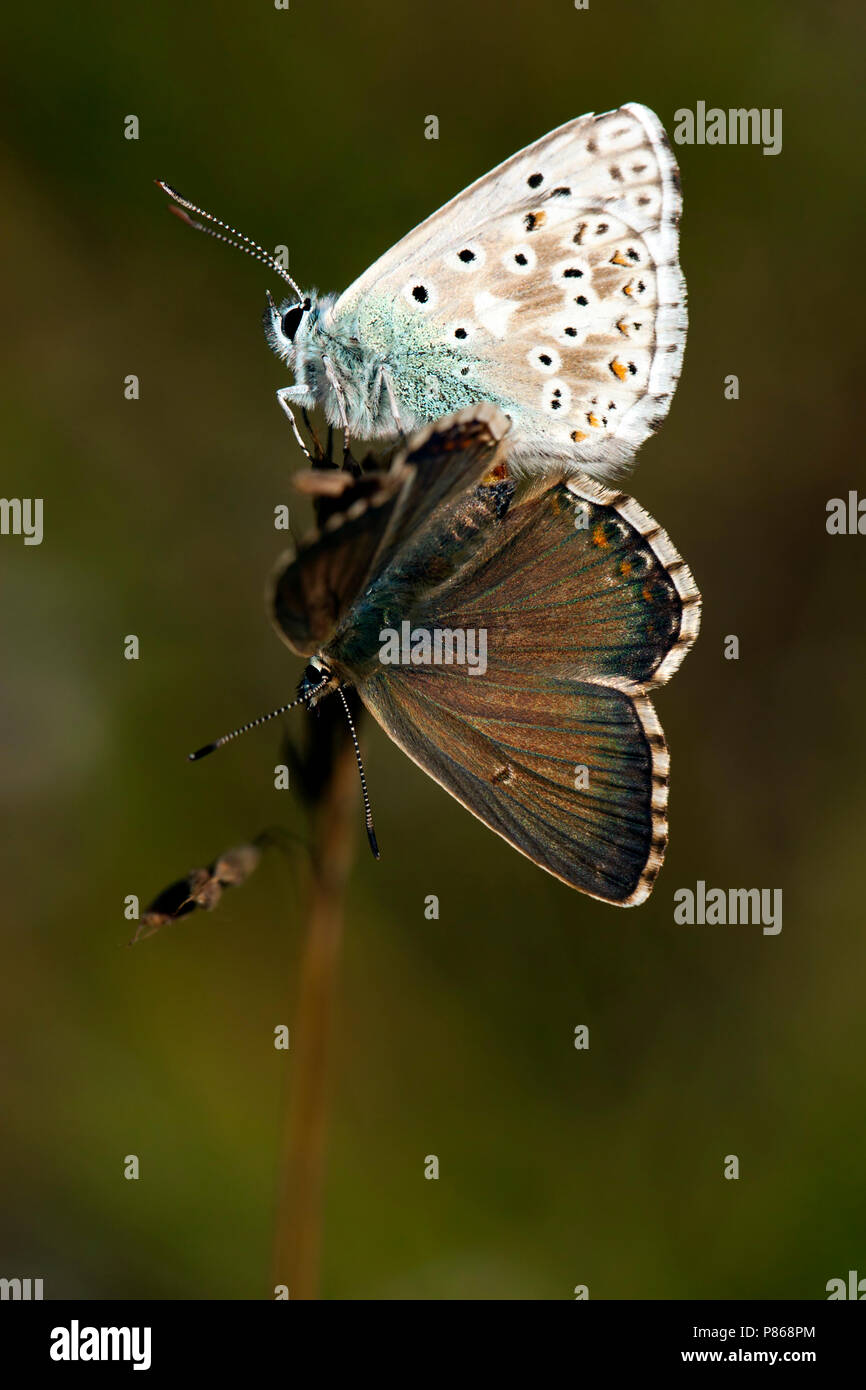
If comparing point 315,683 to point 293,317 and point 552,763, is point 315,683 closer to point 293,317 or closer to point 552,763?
point 552,763

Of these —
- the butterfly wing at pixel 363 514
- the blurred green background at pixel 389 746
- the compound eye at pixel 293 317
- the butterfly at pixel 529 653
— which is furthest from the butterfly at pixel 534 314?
the blurred green background at pixel 389 746

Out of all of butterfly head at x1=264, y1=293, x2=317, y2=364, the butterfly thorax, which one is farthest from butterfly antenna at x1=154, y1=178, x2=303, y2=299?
the butterfly thorax

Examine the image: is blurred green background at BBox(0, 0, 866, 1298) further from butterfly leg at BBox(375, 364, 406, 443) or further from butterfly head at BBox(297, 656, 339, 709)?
butterfly leg at BBox(375, 364, 406, 443)

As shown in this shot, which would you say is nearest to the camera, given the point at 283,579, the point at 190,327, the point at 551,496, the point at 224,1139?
the point at 283,579

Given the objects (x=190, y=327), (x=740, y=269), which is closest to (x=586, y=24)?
(x=740, y=269)

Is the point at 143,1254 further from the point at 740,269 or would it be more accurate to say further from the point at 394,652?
the point at 740,269

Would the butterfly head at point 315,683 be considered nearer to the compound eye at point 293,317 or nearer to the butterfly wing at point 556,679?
the butterfly wing at point 556,679
